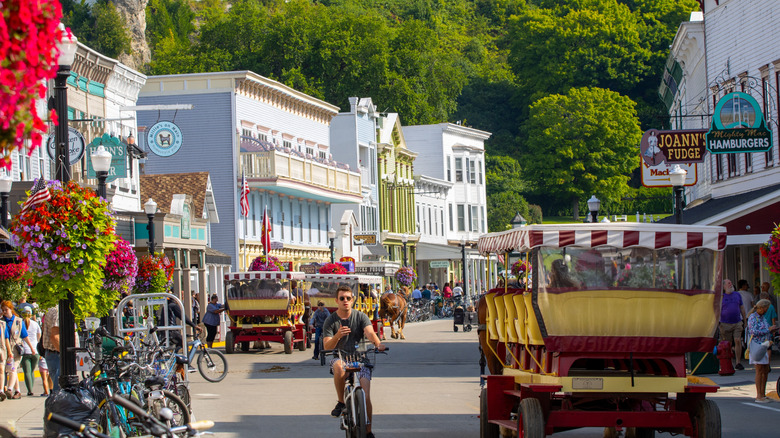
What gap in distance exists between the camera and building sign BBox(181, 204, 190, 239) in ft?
137

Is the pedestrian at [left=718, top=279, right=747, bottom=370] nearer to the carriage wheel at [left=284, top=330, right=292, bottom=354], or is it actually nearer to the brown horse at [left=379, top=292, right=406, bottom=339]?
the carriage wheel at [left=284, top=330, right=292, bottom=354]

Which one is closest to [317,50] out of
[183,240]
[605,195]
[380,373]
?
[605,195]

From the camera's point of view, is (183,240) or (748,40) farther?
(183,240)

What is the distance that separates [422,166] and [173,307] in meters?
51.5

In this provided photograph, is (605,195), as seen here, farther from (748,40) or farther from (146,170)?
(748,40)

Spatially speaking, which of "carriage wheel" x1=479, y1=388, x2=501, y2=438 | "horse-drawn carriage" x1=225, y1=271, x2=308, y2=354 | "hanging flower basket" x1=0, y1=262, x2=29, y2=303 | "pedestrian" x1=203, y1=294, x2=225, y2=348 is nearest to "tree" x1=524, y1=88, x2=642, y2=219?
"pedestrian" x1=203, y1=294, x2=225, y2=348

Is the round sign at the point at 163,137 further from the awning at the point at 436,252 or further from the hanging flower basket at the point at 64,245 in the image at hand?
the awning at the point at 436,252

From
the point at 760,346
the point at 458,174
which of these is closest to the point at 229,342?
the point at 760,346

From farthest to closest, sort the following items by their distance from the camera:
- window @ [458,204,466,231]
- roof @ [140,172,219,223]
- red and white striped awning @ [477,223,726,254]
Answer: window @ [458,204,466,231] → roof @ [140,172,219,223] → red and white striped awning @ [477,223,726,254]

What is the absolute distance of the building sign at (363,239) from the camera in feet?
202

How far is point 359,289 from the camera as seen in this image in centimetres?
3912

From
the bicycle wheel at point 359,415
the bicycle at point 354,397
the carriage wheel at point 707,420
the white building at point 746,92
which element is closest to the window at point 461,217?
the white building at point 746,92

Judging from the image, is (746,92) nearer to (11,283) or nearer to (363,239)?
(11,283)

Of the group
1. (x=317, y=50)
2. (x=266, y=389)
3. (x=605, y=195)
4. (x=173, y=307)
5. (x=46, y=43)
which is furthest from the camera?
(x=605, y=195)
